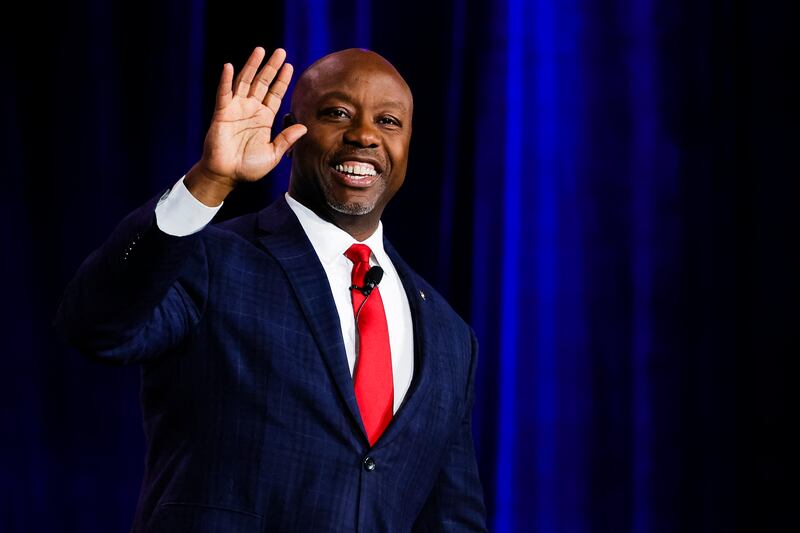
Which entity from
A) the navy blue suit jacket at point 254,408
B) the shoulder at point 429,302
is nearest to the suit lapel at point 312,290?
the navy blue suit jacket at point 254,408

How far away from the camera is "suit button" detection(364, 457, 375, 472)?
1.48m

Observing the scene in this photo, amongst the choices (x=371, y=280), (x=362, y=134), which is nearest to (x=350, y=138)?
(x=362, y=134)

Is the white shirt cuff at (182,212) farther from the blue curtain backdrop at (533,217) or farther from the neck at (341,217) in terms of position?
the blue curtain backdrop at (533,217)

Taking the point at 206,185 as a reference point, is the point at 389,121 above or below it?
above

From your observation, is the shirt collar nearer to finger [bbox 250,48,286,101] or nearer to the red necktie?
the red necktie

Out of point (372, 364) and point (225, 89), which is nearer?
point (225, 89)

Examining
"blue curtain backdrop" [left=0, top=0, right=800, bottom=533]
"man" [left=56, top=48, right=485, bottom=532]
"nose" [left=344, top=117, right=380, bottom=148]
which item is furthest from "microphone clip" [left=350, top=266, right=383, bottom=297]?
"blue curtain backdrop" [left=0, top=0, right=800, bottom=533]

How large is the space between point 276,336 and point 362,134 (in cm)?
42

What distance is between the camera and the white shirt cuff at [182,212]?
4.15 ft

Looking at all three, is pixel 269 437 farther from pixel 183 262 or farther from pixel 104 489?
pixel 104 489

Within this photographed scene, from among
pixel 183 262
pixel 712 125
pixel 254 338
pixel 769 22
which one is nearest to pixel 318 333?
pixel 254 338

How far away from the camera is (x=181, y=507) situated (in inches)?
55.2

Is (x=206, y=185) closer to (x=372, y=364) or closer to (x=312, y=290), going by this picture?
(x=312, y=290)

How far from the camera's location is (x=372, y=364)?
155 centimetres
